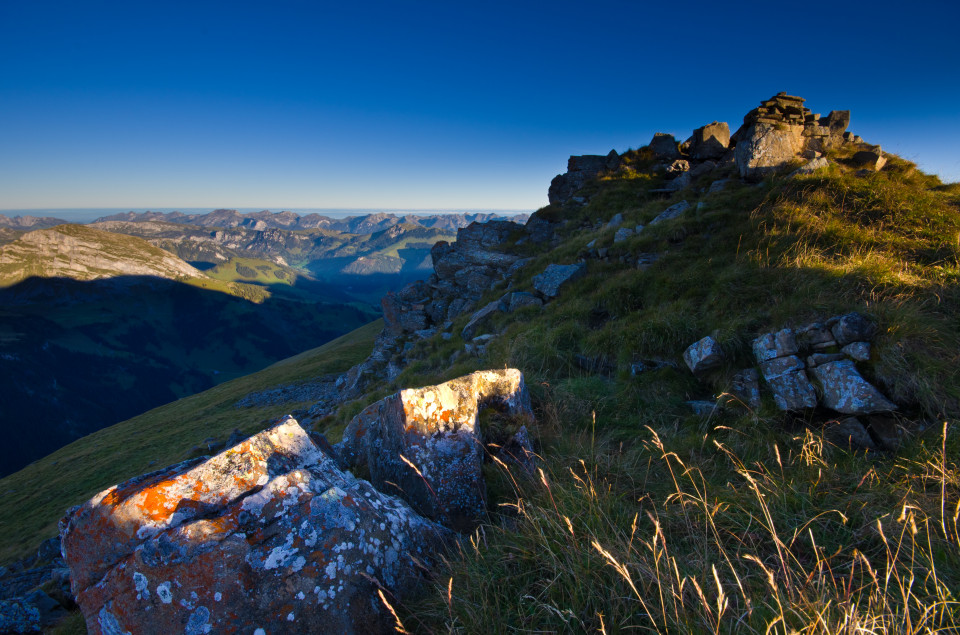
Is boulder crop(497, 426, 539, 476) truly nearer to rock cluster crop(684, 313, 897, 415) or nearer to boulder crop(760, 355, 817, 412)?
rock cluster crop(684, 313, 897, 415)

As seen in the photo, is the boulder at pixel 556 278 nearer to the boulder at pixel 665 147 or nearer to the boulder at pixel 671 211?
the boulder at pixel 671 211

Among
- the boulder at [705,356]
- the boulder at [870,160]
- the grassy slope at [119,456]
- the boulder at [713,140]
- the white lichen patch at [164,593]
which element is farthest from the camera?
the grassy slope at [119,456]

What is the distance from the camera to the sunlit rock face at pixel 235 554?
120 inches

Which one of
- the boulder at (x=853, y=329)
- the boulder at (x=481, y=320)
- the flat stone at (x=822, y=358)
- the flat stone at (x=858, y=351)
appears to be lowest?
the boulder at (x=481, y=320)

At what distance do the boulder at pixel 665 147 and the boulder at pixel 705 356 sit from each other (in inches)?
1188

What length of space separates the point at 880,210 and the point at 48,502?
73611mm

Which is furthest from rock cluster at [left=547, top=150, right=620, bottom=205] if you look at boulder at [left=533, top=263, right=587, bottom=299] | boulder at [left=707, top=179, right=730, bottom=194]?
boulder at [left=533, top=263, right=587, bottom=299]

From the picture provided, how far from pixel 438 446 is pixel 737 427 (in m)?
4.66

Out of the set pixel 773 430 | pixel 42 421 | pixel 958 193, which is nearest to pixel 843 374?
pixel 773 430

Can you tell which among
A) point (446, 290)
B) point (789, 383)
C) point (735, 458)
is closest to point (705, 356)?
point (789, 383)

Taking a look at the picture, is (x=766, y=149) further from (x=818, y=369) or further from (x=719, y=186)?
(x=818, y=369)

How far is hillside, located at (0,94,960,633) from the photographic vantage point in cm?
250

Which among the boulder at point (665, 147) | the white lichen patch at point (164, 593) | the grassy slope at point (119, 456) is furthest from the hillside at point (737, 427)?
the grassy slope at point (119, 456)

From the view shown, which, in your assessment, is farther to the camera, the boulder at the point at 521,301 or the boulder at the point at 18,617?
the boulder at the point at 521,301
